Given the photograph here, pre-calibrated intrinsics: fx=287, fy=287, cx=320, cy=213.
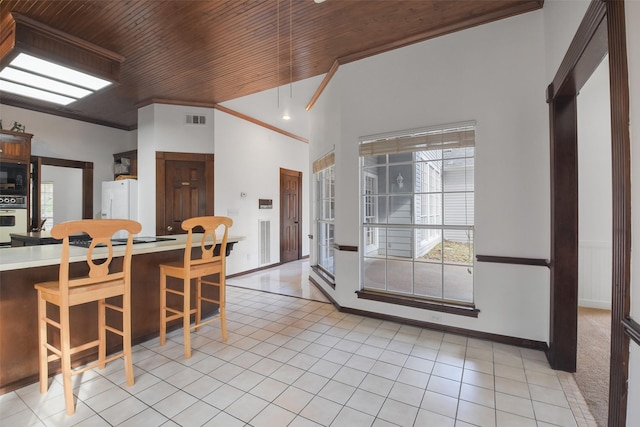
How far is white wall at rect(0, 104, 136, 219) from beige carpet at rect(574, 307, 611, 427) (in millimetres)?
7321

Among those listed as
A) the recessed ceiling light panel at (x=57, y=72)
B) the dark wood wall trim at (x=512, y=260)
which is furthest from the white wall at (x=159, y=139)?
the dark wood wall trim at (x=512, y=260)

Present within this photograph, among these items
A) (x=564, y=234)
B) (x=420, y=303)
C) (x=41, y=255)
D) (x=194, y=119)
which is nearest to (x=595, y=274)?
(x=564, y=234)

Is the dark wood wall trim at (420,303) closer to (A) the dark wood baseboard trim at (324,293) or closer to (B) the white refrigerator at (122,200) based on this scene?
(A) the dark wood baseboard trim at (324,293)

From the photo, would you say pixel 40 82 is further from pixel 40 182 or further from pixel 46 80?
pixel 40 182

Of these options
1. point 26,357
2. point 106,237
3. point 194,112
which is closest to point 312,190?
point 194,112

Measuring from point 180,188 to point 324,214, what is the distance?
249cm

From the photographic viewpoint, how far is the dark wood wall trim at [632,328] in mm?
1062

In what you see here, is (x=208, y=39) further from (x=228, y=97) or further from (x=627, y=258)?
(x=627, y=258)

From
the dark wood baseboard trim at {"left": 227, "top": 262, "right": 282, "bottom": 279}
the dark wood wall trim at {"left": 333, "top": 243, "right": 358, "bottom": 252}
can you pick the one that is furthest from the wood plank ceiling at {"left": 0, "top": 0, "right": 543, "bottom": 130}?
the dark wood baseboard trim at {"left": 227, "top": 262, "right": 282, "bottom": 279}

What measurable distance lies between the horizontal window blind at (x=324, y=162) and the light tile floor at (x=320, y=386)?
2.19m

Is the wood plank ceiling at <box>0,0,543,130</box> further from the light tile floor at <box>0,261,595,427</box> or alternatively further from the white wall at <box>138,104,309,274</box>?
the light tile floor at <box>0,261,595,427</box>

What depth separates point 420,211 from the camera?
12.9 ft

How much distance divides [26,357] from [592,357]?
4.40m

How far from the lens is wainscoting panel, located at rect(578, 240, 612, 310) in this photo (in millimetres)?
3477
